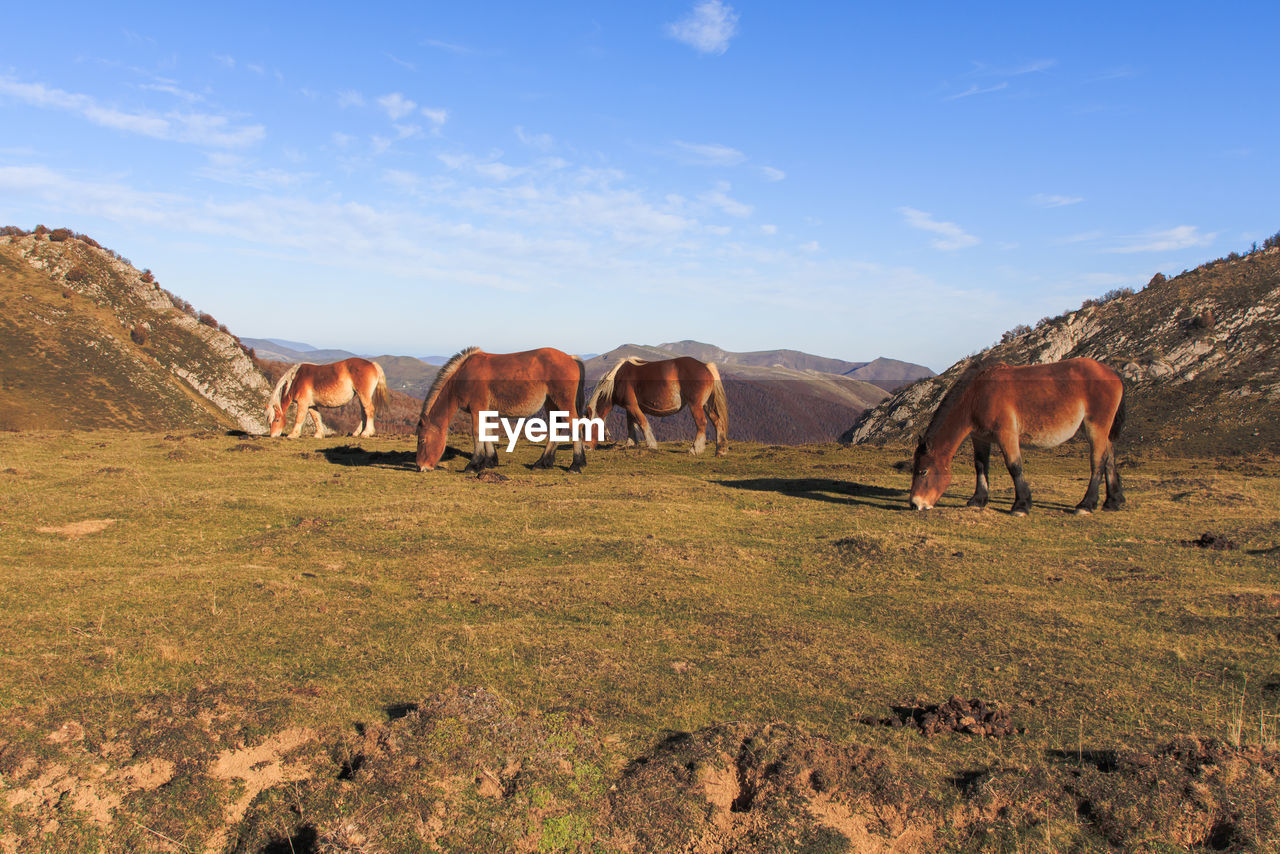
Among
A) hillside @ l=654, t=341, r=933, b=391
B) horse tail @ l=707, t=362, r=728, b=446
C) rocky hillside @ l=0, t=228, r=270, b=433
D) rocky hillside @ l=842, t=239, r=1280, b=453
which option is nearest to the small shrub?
rocky hillside @ l=842, t=239, r=1280, b=453

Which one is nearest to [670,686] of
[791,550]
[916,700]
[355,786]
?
[916,700]

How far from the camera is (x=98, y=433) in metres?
20.8

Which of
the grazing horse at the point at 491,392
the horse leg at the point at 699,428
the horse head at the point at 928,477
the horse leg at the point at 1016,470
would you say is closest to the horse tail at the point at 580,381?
the grazing horse at the point at 491,392

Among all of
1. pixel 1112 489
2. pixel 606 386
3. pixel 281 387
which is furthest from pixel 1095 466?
pixel 281 387

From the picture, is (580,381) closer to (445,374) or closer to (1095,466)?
(445,374)

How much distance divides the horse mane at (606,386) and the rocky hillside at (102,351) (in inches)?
1371

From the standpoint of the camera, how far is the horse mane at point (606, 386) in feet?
71.9

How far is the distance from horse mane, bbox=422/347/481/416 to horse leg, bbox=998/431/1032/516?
11233mm

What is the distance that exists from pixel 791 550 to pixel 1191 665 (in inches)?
185

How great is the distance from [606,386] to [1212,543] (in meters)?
14.9

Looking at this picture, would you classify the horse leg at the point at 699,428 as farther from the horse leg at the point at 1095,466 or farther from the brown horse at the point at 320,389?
the horse leg at the point at 1095,466

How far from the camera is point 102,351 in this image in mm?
50562

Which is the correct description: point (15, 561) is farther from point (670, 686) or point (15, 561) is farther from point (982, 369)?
point (982, 369)

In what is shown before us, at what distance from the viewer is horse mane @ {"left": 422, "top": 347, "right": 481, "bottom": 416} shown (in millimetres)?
16703
